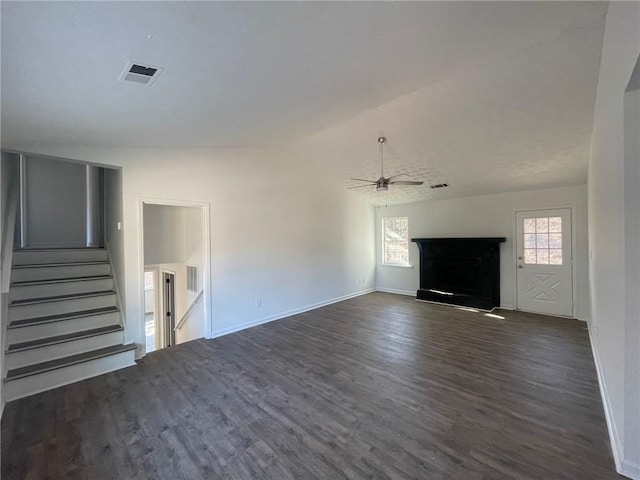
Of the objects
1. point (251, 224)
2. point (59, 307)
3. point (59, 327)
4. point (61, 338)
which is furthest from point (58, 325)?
point (251, 224)

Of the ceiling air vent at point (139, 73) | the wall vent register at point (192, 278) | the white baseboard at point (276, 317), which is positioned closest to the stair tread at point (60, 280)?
the wall vent register at point (192, 278)

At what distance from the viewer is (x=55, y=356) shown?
3125 millimetres

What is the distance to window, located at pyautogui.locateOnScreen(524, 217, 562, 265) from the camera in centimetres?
538

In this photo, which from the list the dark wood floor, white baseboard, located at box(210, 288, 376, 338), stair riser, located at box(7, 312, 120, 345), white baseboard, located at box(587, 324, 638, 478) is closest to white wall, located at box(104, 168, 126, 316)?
stair riser, located at box(7, 312, 120, 345)

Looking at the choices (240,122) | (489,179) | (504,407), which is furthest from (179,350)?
(489,179)

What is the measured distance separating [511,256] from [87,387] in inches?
287

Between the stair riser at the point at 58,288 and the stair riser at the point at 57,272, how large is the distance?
249 mm

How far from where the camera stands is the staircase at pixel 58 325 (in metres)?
2.91

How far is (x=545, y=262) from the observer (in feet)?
18.1

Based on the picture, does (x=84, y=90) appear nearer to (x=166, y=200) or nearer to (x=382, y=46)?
(x=382, y=46)

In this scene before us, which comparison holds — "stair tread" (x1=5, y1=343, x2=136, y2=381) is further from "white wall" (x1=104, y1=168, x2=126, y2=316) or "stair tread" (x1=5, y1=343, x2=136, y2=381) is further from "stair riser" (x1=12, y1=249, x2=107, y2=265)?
"stair riser" (x1=12, y1=249, x2=107, y2=265)

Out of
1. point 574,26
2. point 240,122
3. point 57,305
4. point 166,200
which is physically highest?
point 574,26

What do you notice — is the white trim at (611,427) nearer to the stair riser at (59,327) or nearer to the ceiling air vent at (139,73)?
the ceiling air vent at (139,73)

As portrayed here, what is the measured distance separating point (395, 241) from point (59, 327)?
700 cm
